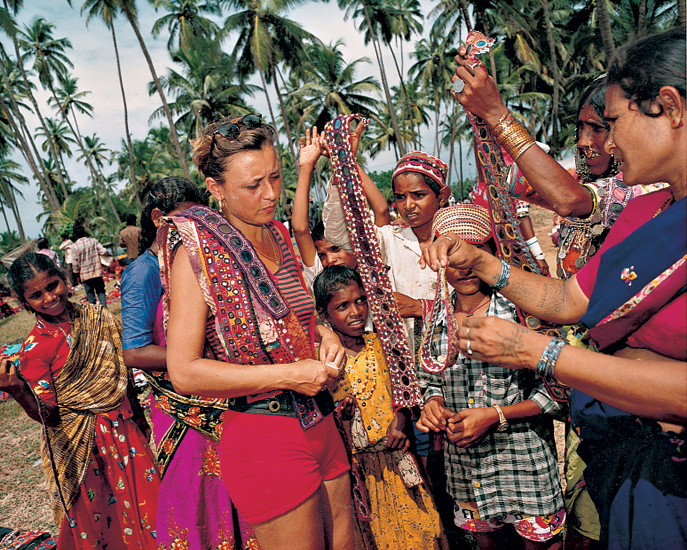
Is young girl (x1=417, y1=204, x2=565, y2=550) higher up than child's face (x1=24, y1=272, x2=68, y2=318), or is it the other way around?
child's face (x1=24, y1=272, x2=68, y2=318)

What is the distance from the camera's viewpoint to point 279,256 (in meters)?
1.92

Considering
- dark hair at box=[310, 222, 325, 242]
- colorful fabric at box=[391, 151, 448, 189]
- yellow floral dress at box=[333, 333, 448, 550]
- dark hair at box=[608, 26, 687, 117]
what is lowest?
yellow floral dress at box=[333, 333, 448, 550]

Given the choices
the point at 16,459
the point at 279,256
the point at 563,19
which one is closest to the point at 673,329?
the point at 279,256

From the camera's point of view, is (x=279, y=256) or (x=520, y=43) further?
(x=520, y=43)

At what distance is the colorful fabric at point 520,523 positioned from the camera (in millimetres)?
2021

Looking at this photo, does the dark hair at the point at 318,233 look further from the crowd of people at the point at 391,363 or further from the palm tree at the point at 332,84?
the palm tree at the point at 332,84

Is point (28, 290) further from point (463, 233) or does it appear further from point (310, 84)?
point (310, 84)

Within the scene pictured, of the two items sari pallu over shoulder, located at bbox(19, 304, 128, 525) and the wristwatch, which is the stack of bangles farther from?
sari pallu over shoulder, located at bbox(19, 304, 128, 525)

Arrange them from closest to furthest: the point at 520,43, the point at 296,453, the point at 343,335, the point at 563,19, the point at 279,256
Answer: the point at 296,453
the point at 279,256
the point at 343,335
the point at 520,43
the point at 563,19

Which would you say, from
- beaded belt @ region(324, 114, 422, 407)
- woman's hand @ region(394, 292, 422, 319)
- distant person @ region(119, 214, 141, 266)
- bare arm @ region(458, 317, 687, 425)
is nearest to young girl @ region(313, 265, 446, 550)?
beaded belt @ region(324, 114, 422, 407)

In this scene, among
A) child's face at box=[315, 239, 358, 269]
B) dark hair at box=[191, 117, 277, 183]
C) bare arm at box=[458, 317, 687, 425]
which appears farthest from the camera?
child's face at box=[315, 239, 358, 269]

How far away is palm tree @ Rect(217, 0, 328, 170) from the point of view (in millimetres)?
23688

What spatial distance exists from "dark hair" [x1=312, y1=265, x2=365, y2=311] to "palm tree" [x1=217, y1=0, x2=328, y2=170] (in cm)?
2121

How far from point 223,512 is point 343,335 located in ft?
3.73
